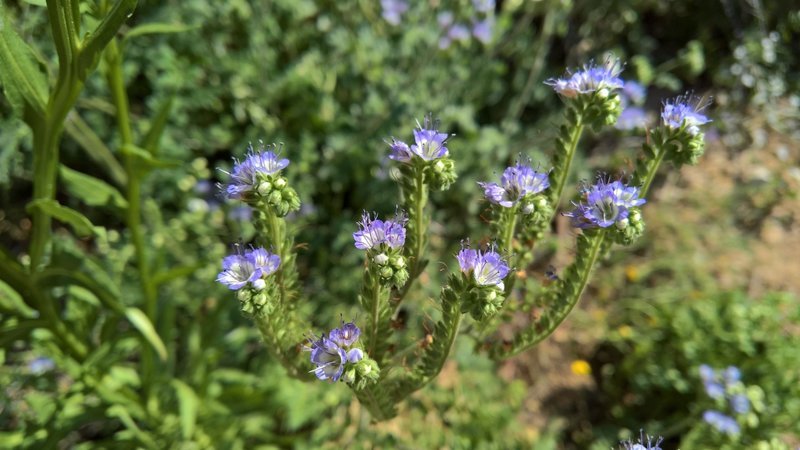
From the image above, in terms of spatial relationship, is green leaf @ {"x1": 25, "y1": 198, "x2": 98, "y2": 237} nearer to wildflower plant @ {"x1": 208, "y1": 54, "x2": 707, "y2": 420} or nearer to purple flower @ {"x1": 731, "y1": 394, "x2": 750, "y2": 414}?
wildflower plant @ {"x1": 208, "y1": 54, "x2": 707, "y2": 420}

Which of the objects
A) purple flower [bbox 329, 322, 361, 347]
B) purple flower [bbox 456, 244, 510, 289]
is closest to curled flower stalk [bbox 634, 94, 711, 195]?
purple flower [bbox 456, 244, 510, 289]

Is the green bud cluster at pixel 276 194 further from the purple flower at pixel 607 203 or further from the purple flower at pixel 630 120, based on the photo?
the purple flower at pixel 630 120

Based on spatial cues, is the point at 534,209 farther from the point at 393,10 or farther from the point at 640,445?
the point at 393,10

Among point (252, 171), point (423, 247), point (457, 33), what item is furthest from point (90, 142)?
point (457, 33)

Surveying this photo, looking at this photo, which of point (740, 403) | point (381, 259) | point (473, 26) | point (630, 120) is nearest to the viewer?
point (381, 259)

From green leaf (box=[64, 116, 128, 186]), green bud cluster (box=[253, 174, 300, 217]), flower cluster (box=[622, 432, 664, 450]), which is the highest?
green leaf (box=[64, 116, 128, 186])

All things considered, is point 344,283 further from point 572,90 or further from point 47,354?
point 572,90
